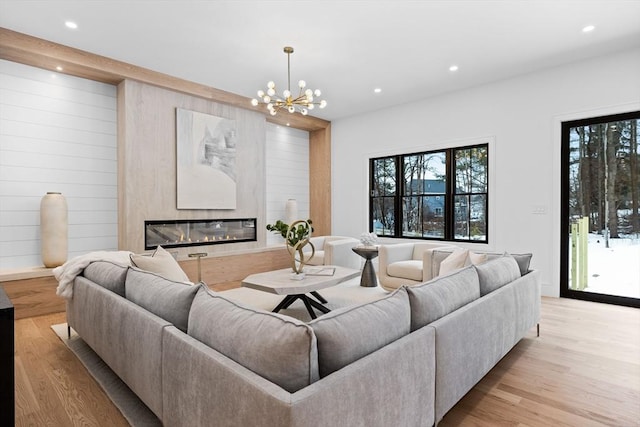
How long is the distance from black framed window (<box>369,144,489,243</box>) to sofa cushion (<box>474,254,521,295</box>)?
256 cm

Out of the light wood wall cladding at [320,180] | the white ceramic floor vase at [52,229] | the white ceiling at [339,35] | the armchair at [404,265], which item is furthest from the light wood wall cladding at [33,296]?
the light wood wall cladding at [320,180]

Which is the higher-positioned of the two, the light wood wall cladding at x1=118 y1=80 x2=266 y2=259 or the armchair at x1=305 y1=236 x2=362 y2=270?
the light wood wall cladding at x1=118 y1=80 x2=266 y2=259

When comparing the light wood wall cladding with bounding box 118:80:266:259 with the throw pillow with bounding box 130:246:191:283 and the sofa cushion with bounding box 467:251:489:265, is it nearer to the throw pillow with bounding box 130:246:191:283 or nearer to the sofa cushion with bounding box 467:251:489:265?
the throw pillow with bounding box 130:246:191:283

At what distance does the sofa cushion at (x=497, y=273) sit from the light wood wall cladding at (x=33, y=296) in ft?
14.2

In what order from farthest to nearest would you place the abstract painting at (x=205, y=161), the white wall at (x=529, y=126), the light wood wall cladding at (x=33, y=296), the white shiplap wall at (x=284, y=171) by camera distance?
the white shiplap wall at (x=284, y=171) → the abstract painting at (x=205, y=161) → the white wall at (x=529, y=126) → the light wood wall cladding at (x=33, y=296)

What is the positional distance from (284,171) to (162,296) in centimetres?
521

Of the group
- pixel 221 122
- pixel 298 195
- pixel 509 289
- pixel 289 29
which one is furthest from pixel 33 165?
pixel 509 289

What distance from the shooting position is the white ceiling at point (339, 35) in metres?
3.23

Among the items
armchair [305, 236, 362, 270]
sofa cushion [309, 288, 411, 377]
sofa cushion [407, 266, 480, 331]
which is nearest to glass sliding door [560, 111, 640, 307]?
armchair [305, 236, 362, 270]

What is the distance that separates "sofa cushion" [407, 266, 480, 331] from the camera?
1.74 metres

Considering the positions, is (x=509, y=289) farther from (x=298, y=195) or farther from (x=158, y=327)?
(x=298, y=195)

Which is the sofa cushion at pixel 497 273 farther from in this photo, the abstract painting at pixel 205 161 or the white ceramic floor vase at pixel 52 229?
the white ceramic floor vase at pixel 52 229

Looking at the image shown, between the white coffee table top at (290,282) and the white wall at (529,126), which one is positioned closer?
the white coffee table top at (290,282)

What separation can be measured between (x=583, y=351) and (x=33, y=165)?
582cm
